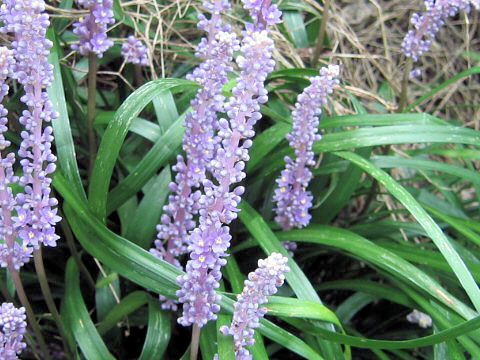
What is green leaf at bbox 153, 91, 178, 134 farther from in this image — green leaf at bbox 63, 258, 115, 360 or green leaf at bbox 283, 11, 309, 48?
green leaf at bbox 283, 11, 309, 48

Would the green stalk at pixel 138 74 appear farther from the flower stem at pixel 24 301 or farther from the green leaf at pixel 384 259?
the flower stem at pixel 24 301

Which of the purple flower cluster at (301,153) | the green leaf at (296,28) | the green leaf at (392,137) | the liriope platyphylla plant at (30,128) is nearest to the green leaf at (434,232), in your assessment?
the green leaf at (392,137)

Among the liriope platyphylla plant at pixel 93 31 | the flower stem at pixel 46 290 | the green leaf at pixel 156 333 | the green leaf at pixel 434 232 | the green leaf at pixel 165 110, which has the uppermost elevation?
the liriope platyphylla plant at pixel 93 31

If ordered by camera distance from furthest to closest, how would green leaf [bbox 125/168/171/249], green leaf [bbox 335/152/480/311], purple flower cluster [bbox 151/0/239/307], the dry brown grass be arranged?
the dry brown grass < green leaf [bbox 125/168/171/249] < green leaf [bbox 335/152/480/311] < purple flower cluster [bbox 151/0/239/307]

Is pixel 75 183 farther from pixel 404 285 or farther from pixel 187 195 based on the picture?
pixel 404 285

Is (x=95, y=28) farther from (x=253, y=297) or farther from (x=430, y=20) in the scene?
(x=430, y=20)

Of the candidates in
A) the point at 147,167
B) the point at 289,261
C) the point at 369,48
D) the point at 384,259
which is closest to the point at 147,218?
the point at 147,167

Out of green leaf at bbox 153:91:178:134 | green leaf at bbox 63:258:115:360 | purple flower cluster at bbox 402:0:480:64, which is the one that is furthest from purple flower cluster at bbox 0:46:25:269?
purple flower cluster at bbox 402:0:480:64
